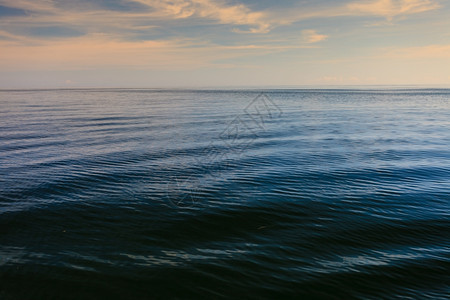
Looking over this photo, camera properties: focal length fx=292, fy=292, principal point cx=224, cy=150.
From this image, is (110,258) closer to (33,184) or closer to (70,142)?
(33,184)

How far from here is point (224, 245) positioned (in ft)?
29.7

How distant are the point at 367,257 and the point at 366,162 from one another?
37.4ft

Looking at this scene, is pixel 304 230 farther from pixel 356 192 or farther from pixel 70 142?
pixel 70 142

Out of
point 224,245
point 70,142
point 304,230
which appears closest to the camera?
point 224,245

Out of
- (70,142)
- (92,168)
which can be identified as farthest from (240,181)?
(70,142)

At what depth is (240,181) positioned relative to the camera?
1490cm

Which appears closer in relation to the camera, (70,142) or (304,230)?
(304,230)

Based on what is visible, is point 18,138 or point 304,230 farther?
point 18,138

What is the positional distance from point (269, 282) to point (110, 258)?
4453 millimetres

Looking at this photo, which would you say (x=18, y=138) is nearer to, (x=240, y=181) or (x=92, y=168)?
(x=92, y=168)

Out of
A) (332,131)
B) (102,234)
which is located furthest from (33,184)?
(332,131)

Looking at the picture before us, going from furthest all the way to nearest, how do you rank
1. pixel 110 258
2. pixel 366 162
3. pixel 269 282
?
pixel 366 162, pixel 110 258, pixel 269 282

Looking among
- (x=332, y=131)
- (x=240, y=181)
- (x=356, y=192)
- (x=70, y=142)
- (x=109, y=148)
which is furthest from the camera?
(x=332, y=131)

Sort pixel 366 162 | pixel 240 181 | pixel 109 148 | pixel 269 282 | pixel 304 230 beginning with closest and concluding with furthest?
pixel 269 282
pixel 304 230
pixel 240 181
pixel 366 162
pixel 109 148
